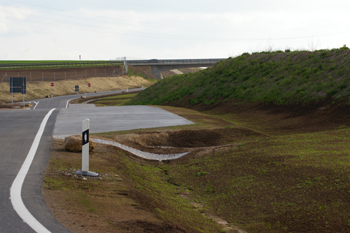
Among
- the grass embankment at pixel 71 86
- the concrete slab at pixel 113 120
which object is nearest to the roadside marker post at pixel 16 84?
the grass embankment at pixel 71 86

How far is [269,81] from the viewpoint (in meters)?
30.4

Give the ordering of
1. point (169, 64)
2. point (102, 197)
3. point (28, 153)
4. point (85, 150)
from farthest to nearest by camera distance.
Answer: point (169, 64)
point (28, 153)
point (85, 150)
point (102, 197)

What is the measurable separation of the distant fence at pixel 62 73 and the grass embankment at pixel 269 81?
37.6m

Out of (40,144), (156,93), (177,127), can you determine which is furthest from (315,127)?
(156,93)

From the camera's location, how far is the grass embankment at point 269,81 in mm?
24797

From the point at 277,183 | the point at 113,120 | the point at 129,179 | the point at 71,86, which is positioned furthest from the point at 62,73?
the point at 277,183

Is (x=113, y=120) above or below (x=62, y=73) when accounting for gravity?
below

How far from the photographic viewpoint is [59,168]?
28.2 ft

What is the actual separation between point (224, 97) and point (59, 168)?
24.4 metres

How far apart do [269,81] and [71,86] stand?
5252cm

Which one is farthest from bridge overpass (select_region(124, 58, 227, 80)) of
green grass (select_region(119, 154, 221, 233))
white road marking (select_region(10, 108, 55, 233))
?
white road marking (select_region(10, 108, 55, 233))

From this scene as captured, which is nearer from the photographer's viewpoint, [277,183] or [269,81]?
[277,183]

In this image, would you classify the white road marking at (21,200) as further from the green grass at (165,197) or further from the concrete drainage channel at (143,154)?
the concrete drainage channel at (143,154)

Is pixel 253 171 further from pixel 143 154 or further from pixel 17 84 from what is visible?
pixel 17 84
